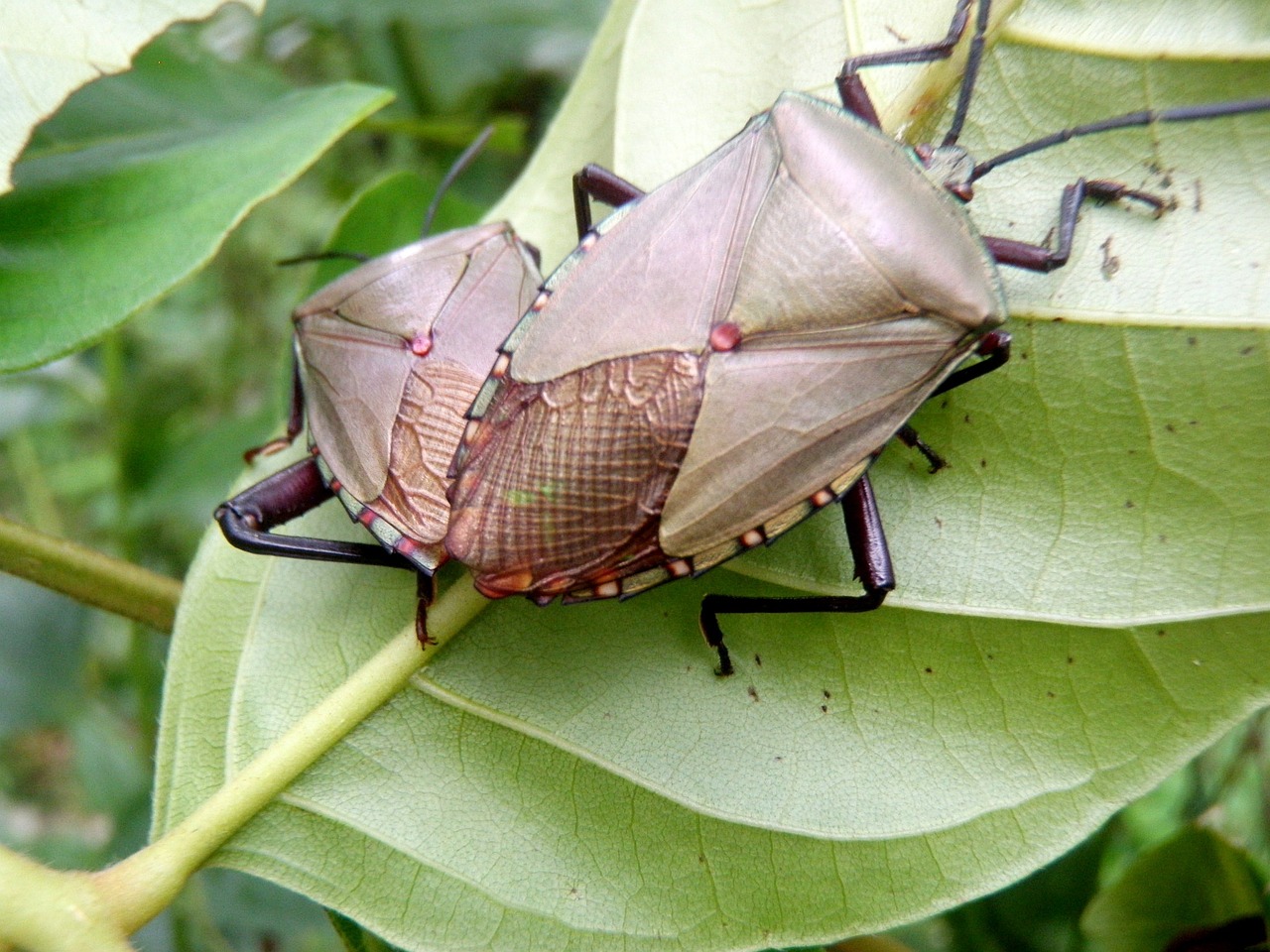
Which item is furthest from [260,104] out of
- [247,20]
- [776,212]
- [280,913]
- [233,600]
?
[280,913]

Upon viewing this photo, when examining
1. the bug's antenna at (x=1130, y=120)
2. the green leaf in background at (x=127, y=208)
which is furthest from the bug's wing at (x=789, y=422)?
the green leaf in background at (x=127, y=208)

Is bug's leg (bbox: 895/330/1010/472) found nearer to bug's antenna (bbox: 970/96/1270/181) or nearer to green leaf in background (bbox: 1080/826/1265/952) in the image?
bug's antenna (bbox: 970/96/1270/181)

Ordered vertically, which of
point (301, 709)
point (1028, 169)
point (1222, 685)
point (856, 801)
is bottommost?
point (301, 709)

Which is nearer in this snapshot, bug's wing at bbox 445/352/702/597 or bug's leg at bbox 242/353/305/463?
bug's wing at bbox 445/352/702/597

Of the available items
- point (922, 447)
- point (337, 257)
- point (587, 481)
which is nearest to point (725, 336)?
point (587, 481)

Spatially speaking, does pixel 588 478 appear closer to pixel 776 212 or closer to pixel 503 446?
pixel 503 446

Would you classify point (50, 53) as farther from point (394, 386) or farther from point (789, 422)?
point (789, 422)

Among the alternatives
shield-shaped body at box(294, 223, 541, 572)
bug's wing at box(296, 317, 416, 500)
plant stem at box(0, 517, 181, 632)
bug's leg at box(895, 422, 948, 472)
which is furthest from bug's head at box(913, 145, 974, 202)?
plant stem at box(0, 517, 181, 632)
